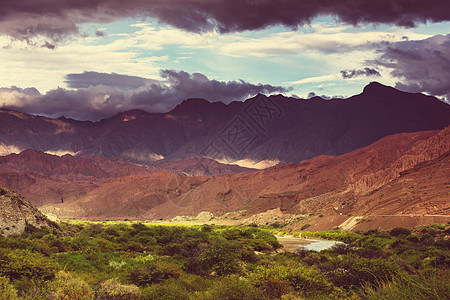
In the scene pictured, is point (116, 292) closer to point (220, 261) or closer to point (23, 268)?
point (23, 268)

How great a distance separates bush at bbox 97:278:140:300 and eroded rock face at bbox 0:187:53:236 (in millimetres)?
23542

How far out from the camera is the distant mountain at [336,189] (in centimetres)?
8012

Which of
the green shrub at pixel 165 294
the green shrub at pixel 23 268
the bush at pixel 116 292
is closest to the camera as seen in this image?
the bush at pixel 116 292

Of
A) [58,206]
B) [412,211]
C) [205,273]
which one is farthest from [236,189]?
[205,273]

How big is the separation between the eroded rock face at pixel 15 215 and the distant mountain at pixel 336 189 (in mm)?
54398

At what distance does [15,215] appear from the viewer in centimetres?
3975

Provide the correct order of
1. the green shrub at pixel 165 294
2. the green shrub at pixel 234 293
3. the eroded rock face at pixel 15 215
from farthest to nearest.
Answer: the eroded rock face at pixel 15 215 < the green shrub at pixel 165 294 < the green shrub at pixel 234 293

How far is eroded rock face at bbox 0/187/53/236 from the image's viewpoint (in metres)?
37.9

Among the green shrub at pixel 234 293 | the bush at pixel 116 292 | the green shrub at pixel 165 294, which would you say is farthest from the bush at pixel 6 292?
the green shrub at pixel 234 293

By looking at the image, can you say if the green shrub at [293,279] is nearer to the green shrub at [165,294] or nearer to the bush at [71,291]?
the green shrub at [165,294]

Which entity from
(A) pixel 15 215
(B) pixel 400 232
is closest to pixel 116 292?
(A) pixel 15 215

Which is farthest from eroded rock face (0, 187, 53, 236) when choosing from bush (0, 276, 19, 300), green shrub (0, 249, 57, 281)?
bush (0, 276, 19, 300)

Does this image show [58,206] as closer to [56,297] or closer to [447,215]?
[447,215]

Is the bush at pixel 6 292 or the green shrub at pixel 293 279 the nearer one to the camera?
the bush at pixel 6 292
